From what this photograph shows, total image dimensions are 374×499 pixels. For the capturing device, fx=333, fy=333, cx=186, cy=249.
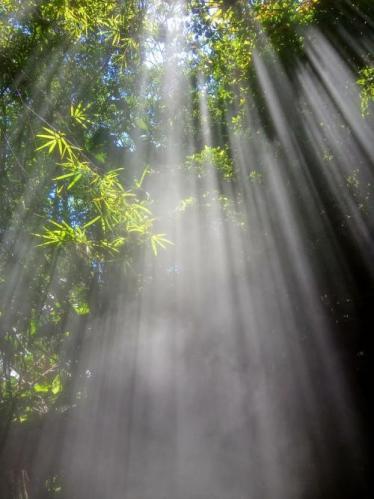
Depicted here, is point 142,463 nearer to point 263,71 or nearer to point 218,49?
point 263,71

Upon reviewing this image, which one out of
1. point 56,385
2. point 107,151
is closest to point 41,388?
point 56,385

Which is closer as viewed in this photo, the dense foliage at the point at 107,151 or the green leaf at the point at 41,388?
the dense foliage at the point at 107,151

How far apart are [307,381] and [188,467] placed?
119 centimetres

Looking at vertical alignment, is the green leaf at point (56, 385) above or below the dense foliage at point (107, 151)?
below

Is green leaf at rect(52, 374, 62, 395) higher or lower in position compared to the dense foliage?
lower

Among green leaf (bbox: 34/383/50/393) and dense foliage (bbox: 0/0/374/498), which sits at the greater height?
dense foliage (bbox: 0/0/374/498)

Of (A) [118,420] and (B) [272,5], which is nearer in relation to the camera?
(B) [272,5]

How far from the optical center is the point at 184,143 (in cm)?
383

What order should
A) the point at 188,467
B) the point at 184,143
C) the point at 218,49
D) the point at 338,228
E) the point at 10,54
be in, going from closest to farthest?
1. the point at 10,54
2. the point at 338,228
3. the point at 188,467
4. the point at 218,49
5. the point at 184,143

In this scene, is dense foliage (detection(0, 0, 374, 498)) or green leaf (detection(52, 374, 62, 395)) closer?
dense foliage (detection(0, 0, 374, 498))

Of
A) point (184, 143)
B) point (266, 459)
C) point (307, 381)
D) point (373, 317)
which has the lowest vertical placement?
point (266, 459)

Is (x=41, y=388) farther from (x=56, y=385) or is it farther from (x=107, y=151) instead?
(x=107, y=151)

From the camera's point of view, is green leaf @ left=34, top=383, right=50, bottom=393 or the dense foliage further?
green leaf @ left=34, top=383, right=50, bottom=393

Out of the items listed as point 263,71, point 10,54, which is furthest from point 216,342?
point 10,54
